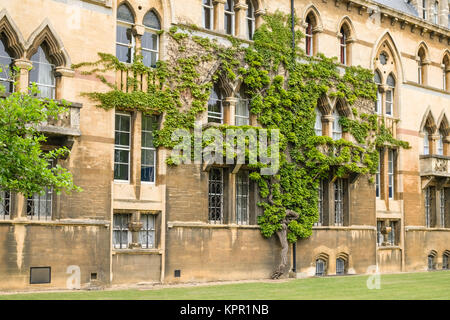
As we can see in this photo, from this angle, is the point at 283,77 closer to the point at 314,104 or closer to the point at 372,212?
the point at 314,104

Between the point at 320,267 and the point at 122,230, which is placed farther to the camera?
the point at 320,267

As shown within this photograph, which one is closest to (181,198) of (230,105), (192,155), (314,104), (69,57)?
(192,155)

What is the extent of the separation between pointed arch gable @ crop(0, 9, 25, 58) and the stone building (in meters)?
0.03

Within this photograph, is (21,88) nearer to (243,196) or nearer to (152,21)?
(152,21)

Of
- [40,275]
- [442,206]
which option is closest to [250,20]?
[40,275]

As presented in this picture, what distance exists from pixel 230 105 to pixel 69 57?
23.1ft

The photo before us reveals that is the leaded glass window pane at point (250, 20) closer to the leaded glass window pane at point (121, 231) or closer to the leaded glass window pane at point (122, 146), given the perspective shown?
the leaded glass window pane at point (122, 146)

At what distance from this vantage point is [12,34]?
20.7 m

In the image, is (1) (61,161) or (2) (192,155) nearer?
(1) (61,161)

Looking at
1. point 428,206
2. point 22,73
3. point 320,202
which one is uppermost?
point 22,73

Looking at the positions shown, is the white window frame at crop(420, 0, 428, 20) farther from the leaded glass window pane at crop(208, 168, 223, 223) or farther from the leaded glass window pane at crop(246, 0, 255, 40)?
the leaded glass window pane at crop(208, 168, 223, 223)

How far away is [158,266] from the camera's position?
920 inches

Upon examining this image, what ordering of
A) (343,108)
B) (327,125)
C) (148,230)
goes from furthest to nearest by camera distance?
(343,108)
(327,125)
(148,230)

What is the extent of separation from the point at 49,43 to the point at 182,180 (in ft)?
22.3
